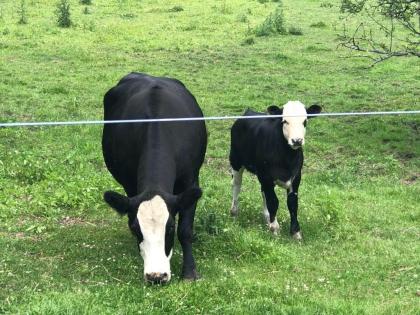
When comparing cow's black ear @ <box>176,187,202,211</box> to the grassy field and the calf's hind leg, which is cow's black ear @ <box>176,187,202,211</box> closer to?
the grassy field

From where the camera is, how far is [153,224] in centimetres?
543

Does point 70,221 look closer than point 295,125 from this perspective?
No

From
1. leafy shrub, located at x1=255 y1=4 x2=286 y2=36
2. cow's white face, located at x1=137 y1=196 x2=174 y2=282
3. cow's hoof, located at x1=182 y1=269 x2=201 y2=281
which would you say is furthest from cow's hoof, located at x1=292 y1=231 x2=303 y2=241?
leafy shrub, located at x1=255 y1=4 x2=286 y2=36

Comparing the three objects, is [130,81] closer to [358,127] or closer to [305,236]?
[305,236]

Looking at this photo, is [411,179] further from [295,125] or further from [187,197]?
[187,197]

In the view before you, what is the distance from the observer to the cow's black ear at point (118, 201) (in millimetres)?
5555

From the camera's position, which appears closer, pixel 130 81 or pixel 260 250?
pixel 260 250

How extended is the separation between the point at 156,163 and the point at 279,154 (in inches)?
93.2

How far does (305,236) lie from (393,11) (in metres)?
5.79

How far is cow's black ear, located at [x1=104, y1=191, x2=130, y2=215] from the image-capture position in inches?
219

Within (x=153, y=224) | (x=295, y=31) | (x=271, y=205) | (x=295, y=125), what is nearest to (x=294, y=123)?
(x=295, y=125)

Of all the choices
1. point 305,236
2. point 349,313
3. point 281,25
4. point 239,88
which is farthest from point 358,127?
point 281,25

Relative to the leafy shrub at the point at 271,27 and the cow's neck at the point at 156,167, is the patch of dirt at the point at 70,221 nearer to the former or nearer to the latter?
the cow's neck at the point at 156,167

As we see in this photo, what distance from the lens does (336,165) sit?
→ 11047mm
